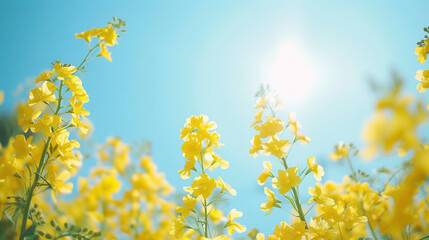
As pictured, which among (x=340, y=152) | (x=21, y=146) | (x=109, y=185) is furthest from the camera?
(x=109, y=185)

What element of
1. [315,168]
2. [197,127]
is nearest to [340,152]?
[315,168]

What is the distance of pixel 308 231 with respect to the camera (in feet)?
4.39

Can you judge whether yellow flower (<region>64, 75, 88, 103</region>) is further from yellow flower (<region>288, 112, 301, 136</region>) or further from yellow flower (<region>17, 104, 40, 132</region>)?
yellow flower (<region>288, 112, 301, 136</region>)

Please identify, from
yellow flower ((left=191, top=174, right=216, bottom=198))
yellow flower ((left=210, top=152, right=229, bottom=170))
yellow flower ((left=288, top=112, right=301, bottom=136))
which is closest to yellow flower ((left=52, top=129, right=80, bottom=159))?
yellow flower ((left=191, top=174, right=216, bottom=198))

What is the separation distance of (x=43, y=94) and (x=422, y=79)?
2579mm

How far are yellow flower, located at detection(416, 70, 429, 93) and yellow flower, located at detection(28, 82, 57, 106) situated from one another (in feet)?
8.11

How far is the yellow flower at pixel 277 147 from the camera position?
1634 millimetres

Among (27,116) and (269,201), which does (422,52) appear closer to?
(269,201)

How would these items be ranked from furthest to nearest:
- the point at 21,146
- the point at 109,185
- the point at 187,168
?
the point at 109,185
the point at 187,168
the point at 21,146

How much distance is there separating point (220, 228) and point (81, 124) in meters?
1.22

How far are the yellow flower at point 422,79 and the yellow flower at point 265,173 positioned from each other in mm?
1163

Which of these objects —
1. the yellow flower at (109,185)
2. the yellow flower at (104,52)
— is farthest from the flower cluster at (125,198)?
the yellow flower at (104,52)

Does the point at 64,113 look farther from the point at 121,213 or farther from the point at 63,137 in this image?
the point at 121,213

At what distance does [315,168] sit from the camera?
1739 millimetres
